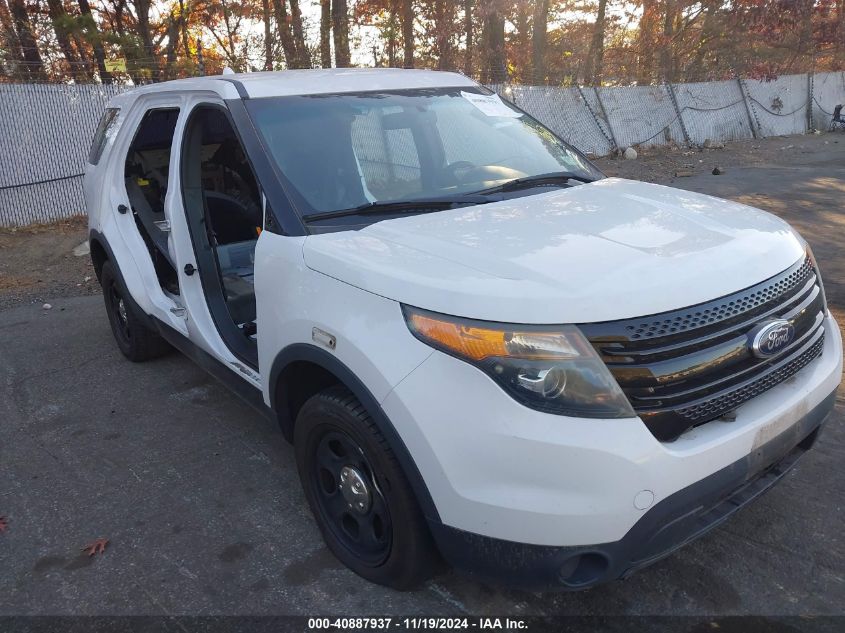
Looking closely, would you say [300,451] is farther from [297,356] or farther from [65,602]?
[65,602]

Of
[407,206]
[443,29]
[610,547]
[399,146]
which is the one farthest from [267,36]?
[610,547]

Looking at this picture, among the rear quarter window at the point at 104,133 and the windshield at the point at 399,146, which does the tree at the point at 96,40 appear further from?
the windshield at the point at 399,146

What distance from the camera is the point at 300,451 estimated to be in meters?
2.86

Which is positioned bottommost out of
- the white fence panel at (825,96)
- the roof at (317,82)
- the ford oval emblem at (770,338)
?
the white fence panel at (825,96)

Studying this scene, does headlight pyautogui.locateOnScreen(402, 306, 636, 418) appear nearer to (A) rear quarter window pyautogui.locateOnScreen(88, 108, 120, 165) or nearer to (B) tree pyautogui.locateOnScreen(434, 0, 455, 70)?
(A) rear quarter window pyautogui.locateOnScreen(88, 108, 120, 165)

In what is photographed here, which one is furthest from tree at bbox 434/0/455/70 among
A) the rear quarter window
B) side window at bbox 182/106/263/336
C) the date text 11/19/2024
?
the date text 11/19/2024

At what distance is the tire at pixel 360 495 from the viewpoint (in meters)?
2.32

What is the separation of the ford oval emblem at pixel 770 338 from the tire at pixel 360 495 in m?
1.24

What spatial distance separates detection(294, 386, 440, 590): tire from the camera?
7.61 feet

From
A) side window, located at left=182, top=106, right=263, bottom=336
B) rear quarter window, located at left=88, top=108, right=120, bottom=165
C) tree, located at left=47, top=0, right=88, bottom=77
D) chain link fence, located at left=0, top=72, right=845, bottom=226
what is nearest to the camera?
side window, located at left=182, top=106, right=263, bottom=336

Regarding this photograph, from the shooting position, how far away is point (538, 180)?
3.31 m

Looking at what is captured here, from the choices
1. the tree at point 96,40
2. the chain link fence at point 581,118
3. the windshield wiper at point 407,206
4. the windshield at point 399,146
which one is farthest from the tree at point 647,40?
the windshield wiper at point 407,206

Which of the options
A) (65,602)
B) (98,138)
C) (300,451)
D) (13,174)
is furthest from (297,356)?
(13,174)

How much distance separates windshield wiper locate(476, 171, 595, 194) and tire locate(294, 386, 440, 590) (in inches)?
50.2
